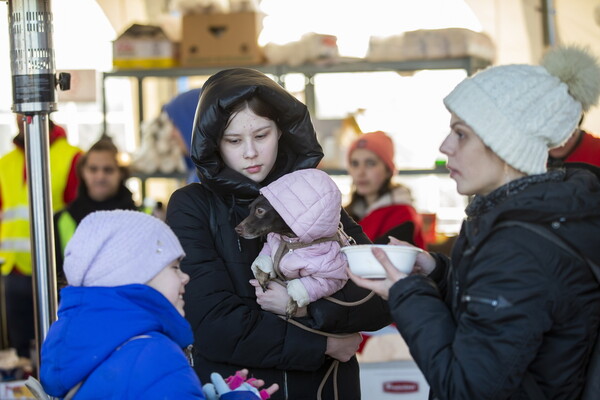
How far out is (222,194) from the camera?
87.4 inches

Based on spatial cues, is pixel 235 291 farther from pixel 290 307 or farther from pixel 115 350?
pixel 115 350

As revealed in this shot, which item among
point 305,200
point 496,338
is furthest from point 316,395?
point 496,338

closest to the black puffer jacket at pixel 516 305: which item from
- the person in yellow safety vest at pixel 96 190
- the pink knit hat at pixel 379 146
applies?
the pink knit hat at pixel 379 146

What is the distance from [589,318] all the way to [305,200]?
2.39ft

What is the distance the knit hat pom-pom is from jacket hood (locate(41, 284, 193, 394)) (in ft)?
3.06

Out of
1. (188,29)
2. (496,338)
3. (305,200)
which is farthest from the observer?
(188,29)

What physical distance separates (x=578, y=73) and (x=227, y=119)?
0.87 meters

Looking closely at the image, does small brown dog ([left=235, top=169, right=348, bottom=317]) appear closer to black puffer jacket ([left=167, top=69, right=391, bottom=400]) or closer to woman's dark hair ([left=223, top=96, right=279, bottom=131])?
black puffer jacket ([left=167, top=69, right=391, bottom=400])

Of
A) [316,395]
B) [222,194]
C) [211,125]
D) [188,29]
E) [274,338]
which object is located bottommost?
[316,395]

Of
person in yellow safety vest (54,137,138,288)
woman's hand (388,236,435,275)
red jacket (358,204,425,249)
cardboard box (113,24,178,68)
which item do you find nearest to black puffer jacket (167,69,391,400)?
woman's hand (388,236,435,275)

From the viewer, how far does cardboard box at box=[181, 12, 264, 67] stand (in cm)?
550

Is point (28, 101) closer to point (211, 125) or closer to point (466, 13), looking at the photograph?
point (211, 125)

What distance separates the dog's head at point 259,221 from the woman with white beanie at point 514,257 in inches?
15.2

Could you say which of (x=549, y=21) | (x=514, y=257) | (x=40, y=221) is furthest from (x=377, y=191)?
(x=514, y=257)
